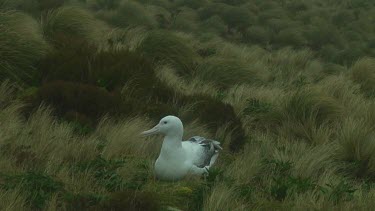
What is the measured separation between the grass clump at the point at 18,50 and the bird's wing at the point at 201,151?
8.35ft

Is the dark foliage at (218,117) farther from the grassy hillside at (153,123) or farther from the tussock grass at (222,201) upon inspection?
the tussock grass at (222,201)

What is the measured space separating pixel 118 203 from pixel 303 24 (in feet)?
66.6

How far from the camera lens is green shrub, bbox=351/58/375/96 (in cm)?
1262

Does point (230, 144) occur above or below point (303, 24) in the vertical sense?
above

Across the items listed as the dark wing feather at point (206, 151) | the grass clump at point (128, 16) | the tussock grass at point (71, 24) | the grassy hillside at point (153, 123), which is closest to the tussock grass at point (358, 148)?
the grassy hillside at point (153, 123)

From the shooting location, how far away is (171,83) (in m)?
9.03

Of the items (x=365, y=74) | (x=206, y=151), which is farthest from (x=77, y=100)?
(x=365, y=74)

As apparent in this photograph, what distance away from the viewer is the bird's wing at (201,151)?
5.53m

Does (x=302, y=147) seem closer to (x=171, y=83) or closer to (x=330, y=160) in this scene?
(x=330, y=160)

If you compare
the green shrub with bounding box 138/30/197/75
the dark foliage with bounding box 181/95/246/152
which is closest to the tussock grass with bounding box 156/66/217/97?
the green shrub with bounding box 138/30/197/75

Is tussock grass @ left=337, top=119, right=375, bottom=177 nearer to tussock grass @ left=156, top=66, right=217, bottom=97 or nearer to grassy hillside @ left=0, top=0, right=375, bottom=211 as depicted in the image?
grassy hillside @ left=0, top=0, right=375, bottom=211

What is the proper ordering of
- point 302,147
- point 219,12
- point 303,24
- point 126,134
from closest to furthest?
point 126,134 → point 302,147 → point 219,12 → point 303,24

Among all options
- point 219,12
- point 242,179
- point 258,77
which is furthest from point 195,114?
point 219,12

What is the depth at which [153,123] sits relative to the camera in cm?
693
